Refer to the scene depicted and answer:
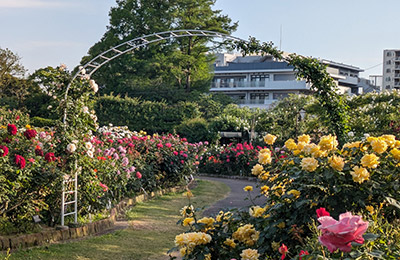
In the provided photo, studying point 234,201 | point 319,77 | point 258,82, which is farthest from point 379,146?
point 258,82

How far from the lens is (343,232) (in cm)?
223

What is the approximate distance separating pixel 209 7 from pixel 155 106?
376 inches

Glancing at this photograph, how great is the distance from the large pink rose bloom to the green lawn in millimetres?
3486

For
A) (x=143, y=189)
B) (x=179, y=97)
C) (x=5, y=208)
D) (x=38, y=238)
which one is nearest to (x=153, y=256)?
(x=38, y=238)

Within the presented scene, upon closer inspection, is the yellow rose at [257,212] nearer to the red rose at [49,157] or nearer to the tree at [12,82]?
the red rose at [49,157]

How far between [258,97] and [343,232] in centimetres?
5750

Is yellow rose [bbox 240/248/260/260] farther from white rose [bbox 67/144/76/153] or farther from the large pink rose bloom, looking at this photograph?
white rose [bbox 67/144/76/153]

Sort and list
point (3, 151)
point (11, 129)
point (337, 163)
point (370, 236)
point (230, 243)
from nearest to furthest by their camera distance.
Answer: point (370, 236) < point (337, 163) < point (230, 243) < point (3, 151) < point (11, 129)

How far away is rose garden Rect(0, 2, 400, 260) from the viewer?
4.06m

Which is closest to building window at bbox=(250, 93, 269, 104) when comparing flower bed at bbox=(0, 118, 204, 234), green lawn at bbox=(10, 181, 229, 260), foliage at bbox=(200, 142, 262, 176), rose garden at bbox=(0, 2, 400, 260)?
foliage at bbox=(200, 142, 262, 176)

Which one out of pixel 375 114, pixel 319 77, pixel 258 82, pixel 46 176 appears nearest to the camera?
pixel 46 176

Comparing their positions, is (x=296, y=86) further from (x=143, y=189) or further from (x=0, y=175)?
(x=0, y=175)

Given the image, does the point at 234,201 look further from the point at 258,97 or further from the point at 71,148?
the point at 258,97

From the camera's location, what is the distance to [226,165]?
65.2 ft
